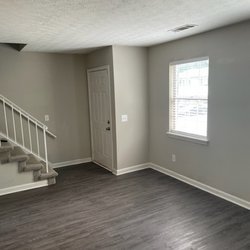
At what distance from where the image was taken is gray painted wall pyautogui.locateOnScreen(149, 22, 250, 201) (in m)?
3.15

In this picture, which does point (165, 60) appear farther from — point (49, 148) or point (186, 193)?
point (49, 148)

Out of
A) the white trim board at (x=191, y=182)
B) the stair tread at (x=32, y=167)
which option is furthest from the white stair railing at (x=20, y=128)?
the white trim board at (x=191, y=182)

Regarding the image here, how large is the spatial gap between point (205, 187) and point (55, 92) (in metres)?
3.43

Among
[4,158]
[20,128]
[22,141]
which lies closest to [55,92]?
[20,128]

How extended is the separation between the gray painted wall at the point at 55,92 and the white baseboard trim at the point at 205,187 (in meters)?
1.82

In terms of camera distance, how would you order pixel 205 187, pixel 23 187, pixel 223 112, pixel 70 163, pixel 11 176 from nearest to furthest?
pixel 223 112 → pixel 205 187 → pixel 11 176 → pixel 23 187 → pixel 70 163

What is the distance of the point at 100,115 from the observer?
200 inches

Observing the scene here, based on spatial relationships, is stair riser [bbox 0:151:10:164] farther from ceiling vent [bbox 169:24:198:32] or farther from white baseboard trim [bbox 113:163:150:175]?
ceiling vent [bbox 169:24:198:32]

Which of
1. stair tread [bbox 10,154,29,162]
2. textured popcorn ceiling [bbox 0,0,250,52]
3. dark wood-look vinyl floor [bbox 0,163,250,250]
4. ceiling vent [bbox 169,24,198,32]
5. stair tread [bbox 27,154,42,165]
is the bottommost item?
dark wood-look vinyl floor [bbox 0,163,250,250]

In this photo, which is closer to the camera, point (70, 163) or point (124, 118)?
point (124, 118)

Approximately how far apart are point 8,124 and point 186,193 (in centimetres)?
348

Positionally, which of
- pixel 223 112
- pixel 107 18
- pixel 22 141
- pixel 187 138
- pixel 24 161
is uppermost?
pixel 107 18

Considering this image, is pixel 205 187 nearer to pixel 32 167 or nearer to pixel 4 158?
pixel 32 167

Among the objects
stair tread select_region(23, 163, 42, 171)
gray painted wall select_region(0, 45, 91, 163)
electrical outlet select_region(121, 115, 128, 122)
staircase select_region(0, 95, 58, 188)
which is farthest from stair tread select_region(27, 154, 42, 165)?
electrical outlet select_region(121, 115, 128, 122)
